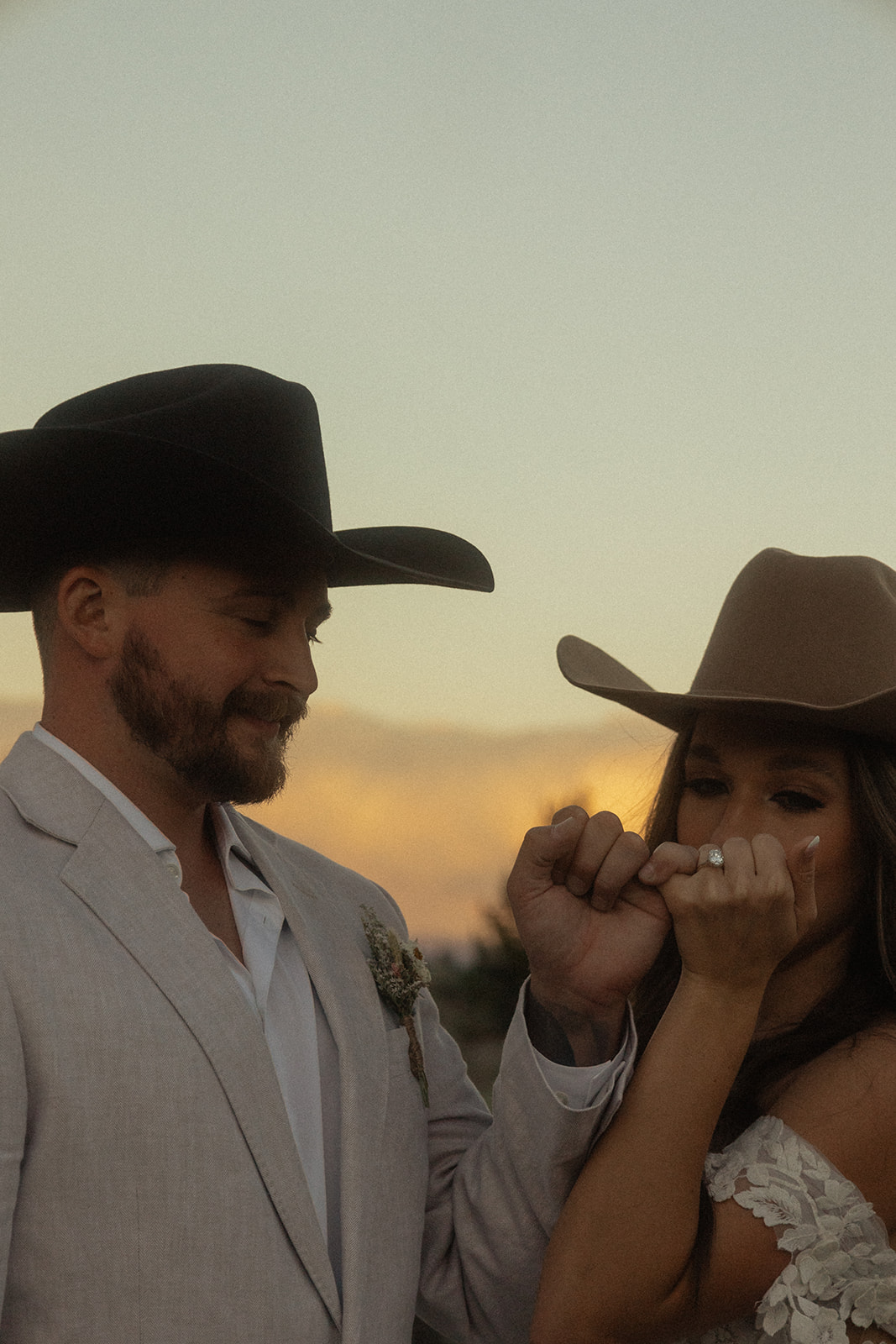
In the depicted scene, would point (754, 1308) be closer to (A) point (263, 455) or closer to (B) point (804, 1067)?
(B) point (804, 1067)

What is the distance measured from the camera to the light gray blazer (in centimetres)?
214

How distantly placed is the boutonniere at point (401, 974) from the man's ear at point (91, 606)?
3.12 ft

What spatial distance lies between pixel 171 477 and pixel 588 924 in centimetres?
130

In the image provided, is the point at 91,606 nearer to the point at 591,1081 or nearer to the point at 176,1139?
the point at 176,1139

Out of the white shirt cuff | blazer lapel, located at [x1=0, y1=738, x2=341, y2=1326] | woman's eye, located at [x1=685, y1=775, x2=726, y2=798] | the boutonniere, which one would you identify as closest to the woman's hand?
the white shirt cuff

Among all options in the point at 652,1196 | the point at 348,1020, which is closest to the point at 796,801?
the point at 652,1196

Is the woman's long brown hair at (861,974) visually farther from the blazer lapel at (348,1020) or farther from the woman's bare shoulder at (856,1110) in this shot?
the blazer lapel at (348,1020)

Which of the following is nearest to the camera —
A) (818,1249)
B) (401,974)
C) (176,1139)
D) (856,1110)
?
(176,1139)

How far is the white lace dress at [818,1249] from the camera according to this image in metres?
2.39

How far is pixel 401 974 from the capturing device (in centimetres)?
297

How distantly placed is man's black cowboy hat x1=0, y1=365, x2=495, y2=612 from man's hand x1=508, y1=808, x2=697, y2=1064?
754 millimetres

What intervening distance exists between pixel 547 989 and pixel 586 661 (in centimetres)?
97

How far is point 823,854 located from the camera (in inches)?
109

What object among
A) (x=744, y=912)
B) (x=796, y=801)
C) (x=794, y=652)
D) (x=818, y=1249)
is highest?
(x=794, y=652)
